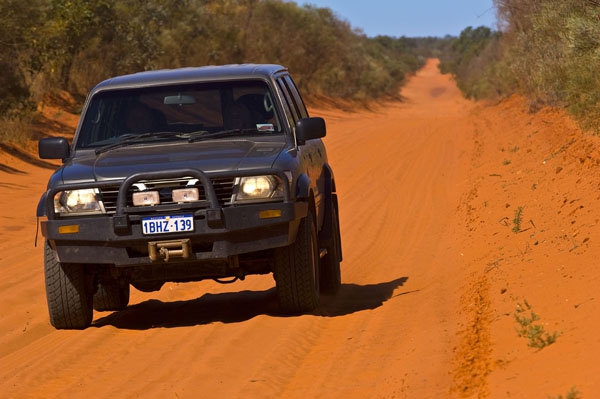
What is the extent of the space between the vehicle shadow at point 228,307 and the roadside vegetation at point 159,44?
14.7 metres

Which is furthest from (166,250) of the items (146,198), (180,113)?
(180,113)

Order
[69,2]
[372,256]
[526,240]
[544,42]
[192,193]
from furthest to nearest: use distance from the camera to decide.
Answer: [69,2]
[544,42]
[372,256]
[526,240]
[192,193]

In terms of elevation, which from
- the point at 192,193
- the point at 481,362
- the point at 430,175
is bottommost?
the point at 430,175

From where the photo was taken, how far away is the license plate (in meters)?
7.41

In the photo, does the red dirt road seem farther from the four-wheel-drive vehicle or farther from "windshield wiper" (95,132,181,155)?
"windshield wiper" (95,132,181,155)

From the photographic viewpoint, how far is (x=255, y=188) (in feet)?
24.6

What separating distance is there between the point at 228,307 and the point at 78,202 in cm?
204

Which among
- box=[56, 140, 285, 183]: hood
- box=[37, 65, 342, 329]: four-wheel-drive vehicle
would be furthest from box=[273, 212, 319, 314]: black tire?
box=[56, 140, 285, 183]: hood

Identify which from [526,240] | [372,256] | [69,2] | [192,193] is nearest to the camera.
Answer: [192,193]

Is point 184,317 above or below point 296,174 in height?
below

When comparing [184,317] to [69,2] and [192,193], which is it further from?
[69,2]

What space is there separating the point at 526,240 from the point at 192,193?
4260 millimetres

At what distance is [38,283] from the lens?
1097cm

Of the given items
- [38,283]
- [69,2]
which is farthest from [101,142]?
[69,2]
